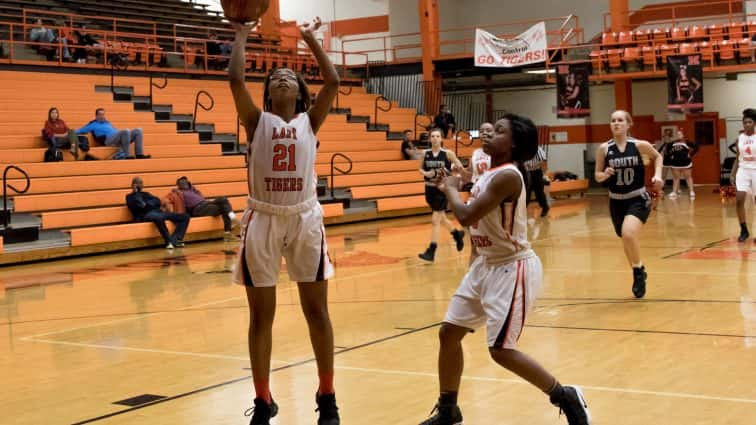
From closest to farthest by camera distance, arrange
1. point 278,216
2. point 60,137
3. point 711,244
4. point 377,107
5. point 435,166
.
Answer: point 278,216, point 435,166, point 711,244, point 60,137, point 377,107

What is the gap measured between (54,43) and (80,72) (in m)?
0.88

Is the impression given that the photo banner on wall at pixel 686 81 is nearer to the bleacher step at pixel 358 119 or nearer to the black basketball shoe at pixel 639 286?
the bleacher step at pixel 358 119

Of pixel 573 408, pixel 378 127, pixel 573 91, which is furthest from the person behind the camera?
pixel 378 127

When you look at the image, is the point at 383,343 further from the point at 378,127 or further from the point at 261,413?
the point at 378,127

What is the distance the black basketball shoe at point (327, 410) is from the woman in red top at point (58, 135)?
1413 cm

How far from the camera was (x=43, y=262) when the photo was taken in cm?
1512

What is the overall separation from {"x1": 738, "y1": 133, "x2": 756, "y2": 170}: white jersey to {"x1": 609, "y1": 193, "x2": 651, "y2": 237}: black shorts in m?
4.64

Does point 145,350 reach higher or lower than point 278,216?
lower

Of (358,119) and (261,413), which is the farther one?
(358,119)

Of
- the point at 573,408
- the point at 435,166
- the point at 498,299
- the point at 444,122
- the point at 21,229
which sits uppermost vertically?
the point at 444,122

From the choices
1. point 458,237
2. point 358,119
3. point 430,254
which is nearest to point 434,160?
point 430,254

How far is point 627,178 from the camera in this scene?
371 inches

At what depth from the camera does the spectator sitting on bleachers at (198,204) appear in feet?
57.1

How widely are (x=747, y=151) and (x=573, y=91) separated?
13.5 meters
